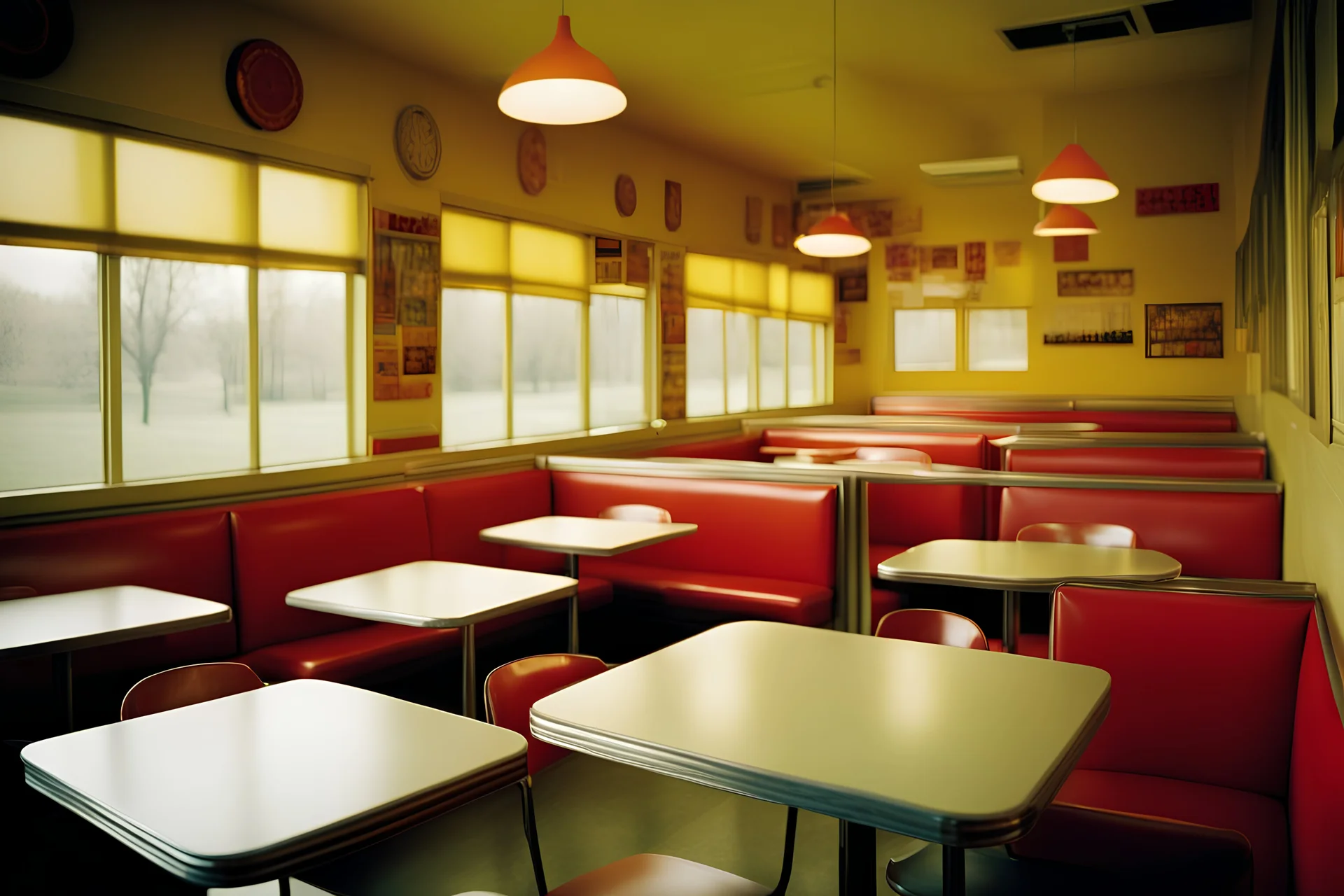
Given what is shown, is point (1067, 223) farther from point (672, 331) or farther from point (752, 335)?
point (752, 335)

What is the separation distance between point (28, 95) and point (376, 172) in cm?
181

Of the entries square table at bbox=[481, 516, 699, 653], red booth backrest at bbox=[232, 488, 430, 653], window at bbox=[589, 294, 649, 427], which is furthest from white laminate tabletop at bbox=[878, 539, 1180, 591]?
window at bbox=[589, 294, 649, 427]

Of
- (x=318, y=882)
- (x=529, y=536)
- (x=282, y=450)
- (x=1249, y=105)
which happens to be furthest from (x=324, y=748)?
(x=1249, y=105)

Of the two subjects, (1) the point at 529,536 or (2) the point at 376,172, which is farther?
(2) the point at 376,172

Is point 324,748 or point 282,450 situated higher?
point 282,450

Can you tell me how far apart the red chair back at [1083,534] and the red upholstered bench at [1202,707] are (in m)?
1.37

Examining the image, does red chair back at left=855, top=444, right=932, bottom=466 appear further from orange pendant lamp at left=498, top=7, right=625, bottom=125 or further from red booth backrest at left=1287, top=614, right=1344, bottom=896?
red booth backrest at left=1287, top=614, right=1344, bottom=896

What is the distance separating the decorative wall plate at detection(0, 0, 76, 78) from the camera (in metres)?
3.75

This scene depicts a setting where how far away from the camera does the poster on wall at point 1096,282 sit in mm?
9234

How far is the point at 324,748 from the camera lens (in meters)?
1.74

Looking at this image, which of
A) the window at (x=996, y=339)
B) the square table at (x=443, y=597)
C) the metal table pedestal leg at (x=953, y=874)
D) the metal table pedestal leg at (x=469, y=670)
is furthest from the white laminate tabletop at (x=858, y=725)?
the window at (x=996, y=339)

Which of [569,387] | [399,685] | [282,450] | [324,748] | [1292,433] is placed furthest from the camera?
[569,387]

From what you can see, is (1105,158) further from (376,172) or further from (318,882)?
(318,882)

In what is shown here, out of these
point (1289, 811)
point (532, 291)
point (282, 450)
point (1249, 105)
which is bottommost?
point (1289, 811)
